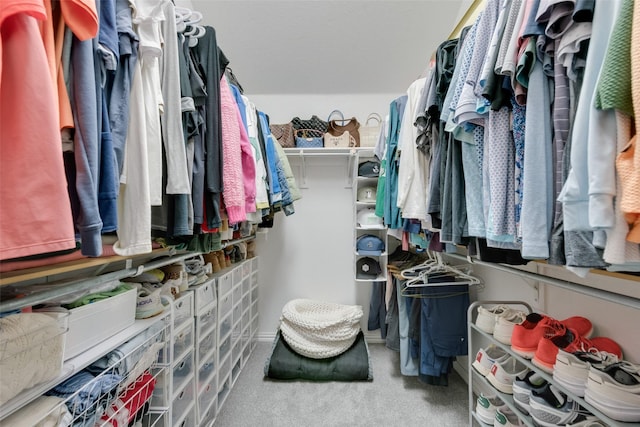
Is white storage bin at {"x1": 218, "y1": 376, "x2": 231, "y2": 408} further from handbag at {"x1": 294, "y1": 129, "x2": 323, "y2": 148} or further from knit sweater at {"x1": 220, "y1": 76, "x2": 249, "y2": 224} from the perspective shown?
handbag at {"x1": 294, "y1": 129, "x2": 323, "y2": 148}

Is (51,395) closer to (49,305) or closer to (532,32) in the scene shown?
(49,305)

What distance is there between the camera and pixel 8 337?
51 centimetres

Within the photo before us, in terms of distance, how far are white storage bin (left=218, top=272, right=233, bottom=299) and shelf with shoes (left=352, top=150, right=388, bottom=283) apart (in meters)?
0.92

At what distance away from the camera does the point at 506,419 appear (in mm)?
1100

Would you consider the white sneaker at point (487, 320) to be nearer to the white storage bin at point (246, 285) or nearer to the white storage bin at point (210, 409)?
the white storage bin at point (210, 409)

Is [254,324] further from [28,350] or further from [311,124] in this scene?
[28,350]

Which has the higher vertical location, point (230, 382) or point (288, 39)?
point (288, 39)

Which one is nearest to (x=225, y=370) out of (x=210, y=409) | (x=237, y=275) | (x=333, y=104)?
(x=210, y=409)

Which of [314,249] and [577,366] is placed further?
[314,249]

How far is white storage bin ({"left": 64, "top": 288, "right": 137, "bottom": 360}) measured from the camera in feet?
2.24

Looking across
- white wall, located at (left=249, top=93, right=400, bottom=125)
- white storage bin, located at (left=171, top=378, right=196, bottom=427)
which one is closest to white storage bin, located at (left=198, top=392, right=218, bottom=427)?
white storage bin, located at (left=171, top=378, right=196, bottom=427)

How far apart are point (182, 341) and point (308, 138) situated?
1.67 metres

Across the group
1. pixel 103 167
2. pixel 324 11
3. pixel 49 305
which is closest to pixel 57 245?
pixel 103 167

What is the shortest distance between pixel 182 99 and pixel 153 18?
0.68 ft
